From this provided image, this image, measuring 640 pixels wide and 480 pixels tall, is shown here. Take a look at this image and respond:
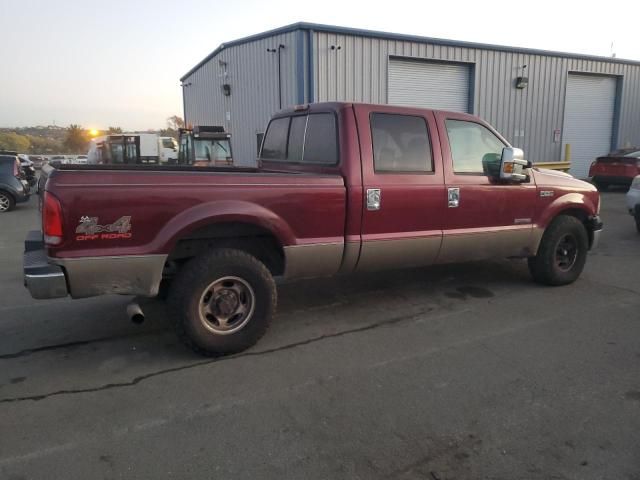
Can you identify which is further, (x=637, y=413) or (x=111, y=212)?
(x=111, y=212)

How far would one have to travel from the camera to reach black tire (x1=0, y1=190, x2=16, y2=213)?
45.9 feet

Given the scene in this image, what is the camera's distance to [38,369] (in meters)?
3.72

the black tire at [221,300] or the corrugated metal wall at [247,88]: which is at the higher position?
the corrugated metal wall at [247,88]

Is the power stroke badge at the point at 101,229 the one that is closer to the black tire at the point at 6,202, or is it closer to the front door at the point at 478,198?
the front door at the point at 478,198

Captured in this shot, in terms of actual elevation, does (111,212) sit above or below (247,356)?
above

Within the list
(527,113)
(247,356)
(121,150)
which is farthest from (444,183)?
(121,150)

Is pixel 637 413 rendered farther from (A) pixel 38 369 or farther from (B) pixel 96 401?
(A) pixel 38 369

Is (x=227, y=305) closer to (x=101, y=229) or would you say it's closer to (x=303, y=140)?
(x=101, y=229)

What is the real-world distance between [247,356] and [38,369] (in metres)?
1.54

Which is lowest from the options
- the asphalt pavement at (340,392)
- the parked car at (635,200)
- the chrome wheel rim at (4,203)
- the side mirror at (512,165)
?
the asphalt pavement at (340,392)

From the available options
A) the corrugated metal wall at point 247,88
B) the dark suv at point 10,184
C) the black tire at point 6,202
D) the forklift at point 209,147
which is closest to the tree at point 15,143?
the corrugated metal wall at point 247,88

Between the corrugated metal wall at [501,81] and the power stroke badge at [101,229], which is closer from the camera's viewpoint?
the power stroke badge at [101,229]

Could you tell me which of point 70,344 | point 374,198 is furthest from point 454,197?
point 70,344

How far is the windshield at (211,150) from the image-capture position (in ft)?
59.8
